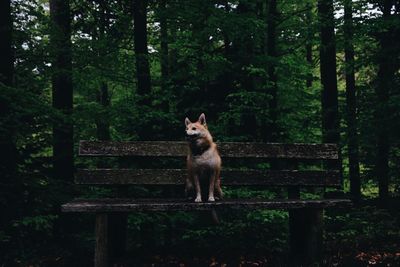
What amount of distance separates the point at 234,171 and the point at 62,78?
4.29 m

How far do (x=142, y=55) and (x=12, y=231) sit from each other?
364cm

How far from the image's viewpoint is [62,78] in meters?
8.91

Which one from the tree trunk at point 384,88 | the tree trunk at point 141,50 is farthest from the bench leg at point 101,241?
the tree trunk at point 384,88

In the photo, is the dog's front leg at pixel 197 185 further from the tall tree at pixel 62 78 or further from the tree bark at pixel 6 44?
the tree bark at pixel 6 44

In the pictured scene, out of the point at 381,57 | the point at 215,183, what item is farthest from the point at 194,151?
the point at 381,57

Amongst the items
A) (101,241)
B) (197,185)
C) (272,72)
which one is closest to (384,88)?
(272,72)

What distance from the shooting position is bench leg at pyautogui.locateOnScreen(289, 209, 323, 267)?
5.86m

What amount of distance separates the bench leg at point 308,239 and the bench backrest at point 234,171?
563 mm

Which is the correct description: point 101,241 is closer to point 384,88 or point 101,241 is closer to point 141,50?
point 141,50

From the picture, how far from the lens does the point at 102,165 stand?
8.25 metres

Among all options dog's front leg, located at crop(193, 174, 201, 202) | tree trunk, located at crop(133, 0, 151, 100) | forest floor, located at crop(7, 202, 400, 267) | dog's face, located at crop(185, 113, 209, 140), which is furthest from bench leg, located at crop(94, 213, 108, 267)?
tree trunk, located at crop(133, 0, 151, 100)

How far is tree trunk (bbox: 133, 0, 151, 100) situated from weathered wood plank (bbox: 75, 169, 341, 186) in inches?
84.7

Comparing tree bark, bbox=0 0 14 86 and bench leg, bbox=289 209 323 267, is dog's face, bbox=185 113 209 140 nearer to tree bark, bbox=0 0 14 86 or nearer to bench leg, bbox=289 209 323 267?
bench leg, bbox=289 209 323 267

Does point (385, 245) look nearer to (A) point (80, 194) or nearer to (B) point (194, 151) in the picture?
(B) point (194, 151)
